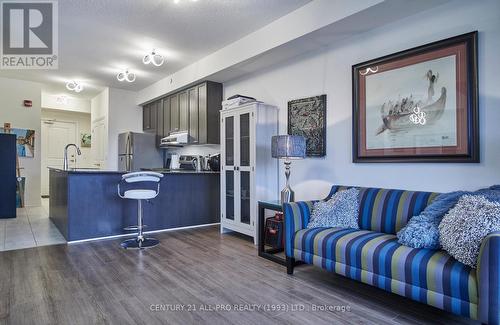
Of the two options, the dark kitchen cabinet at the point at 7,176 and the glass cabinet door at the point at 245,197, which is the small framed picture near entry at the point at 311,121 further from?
the dark kitchen cabinet at the point at 7,176

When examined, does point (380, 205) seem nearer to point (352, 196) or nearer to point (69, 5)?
point (352, 196)

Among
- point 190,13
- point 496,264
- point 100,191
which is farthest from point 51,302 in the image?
point 190,13

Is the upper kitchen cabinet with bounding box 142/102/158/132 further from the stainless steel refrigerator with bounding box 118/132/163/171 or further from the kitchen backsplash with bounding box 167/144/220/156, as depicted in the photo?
the kitchen backsplash with bounding box 167/144/220/156

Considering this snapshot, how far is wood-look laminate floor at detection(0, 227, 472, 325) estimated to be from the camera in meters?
1.97

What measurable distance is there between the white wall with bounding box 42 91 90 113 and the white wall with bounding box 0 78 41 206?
858 mm

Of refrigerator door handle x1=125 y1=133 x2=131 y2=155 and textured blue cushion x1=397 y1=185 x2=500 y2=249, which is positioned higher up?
refrigerator door handle x1=125 y1=133 x2=131 y2=155

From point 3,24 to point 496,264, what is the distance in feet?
17.0

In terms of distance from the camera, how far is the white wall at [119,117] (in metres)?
6.59

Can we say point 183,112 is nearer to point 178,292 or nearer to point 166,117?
point 166,117

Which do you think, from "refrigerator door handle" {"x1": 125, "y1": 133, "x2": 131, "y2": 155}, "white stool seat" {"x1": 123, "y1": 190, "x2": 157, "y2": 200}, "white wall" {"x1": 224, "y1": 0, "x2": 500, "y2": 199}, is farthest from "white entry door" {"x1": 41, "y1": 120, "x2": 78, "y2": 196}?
"white wall" {"x1": 224, "y1": 0, "x2": 500, "y2": 199}

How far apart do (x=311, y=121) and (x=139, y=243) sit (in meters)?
2.53

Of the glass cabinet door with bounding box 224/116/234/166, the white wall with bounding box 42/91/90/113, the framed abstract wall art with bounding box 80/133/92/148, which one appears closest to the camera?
the glass cabinet door with bounding box 224/116/234/166

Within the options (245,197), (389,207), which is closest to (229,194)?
(245,197)
